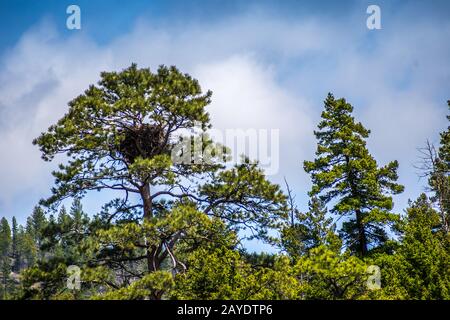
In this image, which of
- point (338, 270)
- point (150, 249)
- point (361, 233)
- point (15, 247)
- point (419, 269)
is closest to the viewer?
point (338, 270)

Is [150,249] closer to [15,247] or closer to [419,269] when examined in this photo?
[419,269]

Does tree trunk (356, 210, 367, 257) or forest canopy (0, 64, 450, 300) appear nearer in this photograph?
forest canopy (0, 64, 450, 300)

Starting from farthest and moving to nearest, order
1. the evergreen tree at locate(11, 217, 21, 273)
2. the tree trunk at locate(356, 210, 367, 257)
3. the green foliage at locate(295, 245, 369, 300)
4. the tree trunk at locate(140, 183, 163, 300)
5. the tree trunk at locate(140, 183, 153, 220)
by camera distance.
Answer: the evergreen tree at locate(11, 217, 21, 273) < the tree trunk at locate(356, 210, 367, 257) < the tree trunk at locate(140, 183, 153, 220) < the tree trunk at locate(140, 183, 163, 300) < the green foliage at locate(295, 245, 369, 300)

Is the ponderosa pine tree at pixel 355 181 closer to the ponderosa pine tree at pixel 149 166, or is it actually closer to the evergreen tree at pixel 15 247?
the ponderosa pine tree at pixel 149 166

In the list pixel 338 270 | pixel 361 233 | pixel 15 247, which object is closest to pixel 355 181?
pixel 361 233

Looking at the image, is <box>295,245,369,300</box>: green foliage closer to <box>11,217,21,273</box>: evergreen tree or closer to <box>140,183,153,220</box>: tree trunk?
<box>140,183,153,220</box>: tree trunk

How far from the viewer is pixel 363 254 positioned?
79.3ft

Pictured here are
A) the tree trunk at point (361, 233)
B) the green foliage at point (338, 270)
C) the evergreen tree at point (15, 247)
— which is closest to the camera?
the green foliage at point (338, 270)

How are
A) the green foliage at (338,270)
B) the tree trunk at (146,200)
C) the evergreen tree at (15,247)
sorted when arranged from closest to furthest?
the green foliage at (338,270) → the tree trunk at (146,200) → the evergreen tree at (15,247)

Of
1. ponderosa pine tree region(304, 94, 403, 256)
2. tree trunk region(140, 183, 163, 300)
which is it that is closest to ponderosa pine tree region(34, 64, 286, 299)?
tree trunk region(140, 183, 163, 300)

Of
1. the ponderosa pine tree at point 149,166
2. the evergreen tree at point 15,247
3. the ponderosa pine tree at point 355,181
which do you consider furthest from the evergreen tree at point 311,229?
the evergreen tree at point 15,247
